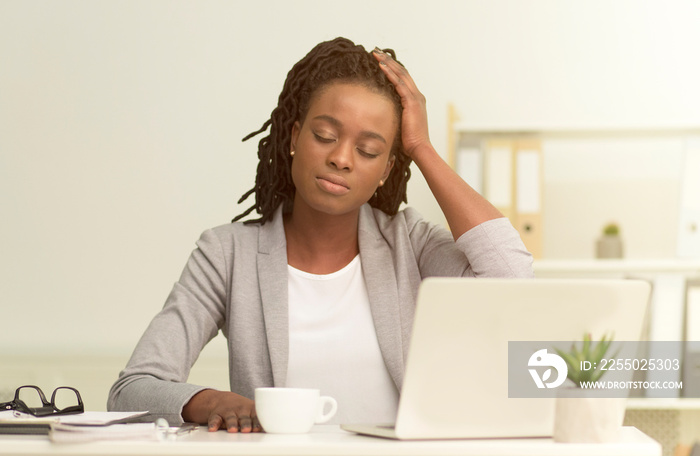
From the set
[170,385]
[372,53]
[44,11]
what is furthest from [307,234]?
[44,11]

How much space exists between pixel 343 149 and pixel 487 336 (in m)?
0.65

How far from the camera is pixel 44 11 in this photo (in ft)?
9.34

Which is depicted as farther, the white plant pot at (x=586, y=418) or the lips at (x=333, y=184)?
the lips at (x=333, y=184)

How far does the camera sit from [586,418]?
2.58 feet

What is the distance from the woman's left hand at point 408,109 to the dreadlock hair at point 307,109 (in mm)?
15

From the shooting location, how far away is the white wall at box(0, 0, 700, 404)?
8.76 feet

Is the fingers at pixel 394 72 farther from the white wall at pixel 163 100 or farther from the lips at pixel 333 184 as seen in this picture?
the white wall at pixel 163 100

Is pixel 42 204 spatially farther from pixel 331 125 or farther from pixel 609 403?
pixel 609 403

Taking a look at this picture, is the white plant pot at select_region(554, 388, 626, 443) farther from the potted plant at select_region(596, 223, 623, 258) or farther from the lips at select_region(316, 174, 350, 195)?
the potted plant at select_region(596, 223, 623, 258)

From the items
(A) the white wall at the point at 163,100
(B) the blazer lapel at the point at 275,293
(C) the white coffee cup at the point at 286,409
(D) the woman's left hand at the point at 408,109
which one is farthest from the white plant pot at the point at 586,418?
(A) the white wall at the point at 163,100

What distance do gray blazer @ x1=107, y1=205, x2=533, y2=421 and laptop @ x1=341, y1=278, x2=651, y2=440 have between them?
493 mm

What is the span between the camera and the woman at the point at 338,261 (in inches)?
54.1

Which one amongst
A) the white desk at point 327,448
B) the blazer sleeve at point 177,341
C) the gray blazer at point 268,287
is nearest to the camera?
the white desk at point 327,448

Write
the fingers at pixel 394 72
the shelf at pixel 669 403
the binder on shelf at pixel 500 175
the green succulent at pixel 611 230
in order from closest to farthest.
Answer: the fingers at pixel 394 72, the shelf at pixel 669 403, the binder on shelf at pixel 500 175, the green succulent at pixel 611 230
